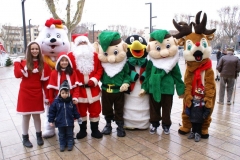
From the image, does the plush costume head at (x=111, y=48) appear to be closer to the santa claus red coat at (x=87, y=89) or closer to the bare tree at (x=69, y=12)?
the santa claus red coat at (x=87, y=89)

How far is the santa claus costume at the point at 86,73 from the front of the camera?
12.4 ft

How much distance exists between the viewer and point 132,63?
4.11 metres

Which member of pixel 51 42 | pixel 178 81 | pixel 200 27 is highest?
pixel 200 27

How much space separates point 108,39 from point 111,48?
0.16 meters

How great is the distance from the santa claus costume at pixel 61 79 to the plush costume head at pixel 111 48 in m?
0.60

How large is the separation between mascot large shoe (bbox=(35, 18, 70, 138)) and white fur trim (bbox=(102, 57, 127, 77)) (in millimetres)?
885

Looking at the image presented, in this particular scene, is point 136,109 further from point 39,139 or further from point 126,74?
point 39,139

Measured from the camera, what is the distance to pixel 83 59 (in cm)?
378

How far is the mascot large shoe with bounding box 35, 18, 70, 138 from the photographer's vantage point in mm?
3971

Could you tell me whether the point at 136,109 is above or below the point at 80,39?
below

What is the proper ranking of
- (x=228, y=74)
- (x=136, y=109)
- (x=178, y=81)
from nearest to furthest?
(x=178, y=81)
(x=136, y=109)
(x=228, y=74)

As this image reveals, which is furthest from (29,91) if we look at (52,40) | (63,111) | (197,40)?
(197,40)

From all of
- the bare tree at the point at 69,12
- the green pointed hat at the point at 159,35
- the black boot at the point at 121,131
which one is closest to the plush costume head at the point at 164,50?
the green pointed hat at the point at 159,35

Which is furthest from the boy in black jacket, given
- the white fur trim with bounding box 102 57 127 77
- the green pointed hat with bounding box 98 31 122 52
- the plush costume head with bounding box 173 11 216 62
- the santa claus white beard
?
the santa claus white beard
